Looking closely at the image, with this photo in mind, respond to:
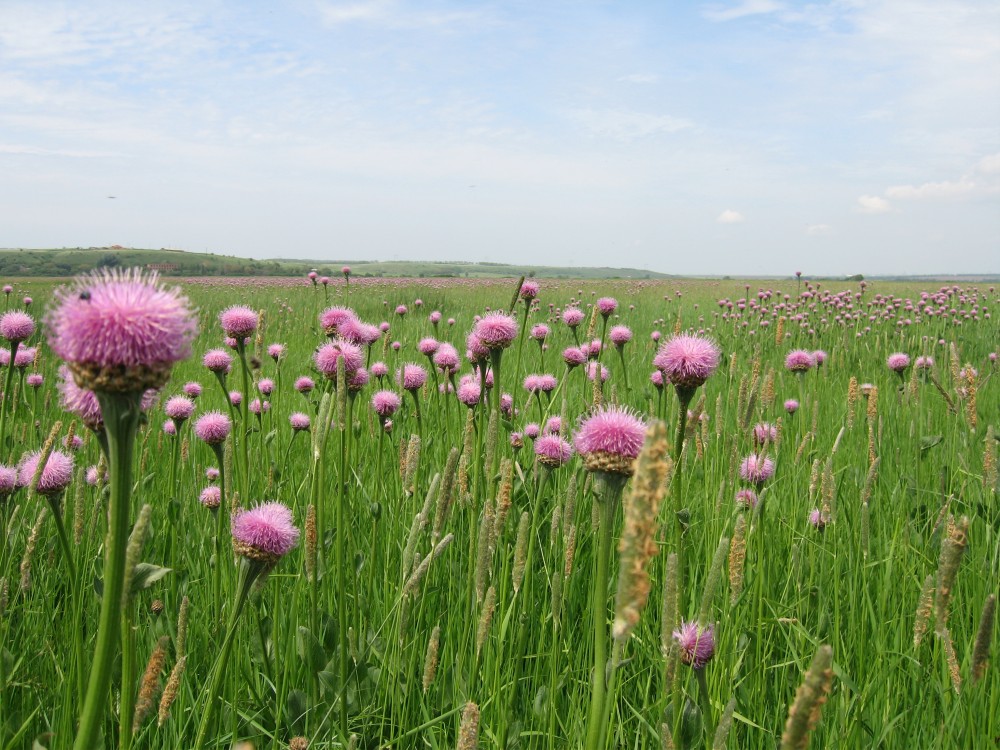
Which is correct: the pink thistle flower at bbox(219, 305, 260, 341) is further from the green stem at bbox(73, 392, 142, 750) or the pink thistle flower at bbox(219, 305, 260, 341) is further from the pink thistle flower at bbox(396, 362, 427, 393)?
the green stem at bbox(73, 392, 142, 750)

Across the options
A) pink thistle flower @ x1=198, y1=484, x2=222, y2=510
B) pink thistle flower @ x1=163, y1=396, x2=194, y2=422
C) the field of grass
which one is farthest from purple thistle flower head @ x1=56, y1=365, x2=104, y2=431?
pink thistle flower @ x1=163, y1=396, x2=194, y2=422

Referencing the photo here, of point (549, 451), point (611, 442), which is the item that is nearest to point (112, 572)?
point (611, 442)

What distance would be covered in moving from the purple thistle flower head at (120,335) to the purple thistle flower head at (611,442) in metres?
0.78

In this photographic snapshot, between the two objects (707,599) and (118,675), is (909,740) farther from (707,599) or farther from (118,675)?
(118,675)

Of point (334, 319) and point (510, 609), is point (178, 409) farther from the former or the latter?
point (510, 609)

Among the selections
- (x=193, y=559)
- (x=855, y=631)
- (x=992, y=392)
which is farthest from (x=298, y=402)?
(x=992, y=392)

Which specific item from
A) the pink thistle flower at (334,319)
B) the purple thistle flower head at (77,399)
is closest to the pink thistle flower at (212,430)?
the pink thistle flower at (334,319)

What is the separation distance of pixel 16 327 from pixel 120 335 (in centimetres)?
211

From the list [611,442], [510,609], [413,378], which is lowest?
[510,609]

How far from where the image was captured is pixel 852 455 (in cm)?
404

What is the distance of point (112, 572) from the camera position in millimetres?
731

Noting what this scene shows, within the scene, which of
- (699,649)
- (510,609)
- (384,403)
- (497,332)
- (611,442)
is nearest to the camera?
(611,442)

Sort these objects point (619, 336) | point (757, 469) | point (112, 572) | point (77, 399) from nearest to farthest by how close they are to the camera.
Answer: point (112, 572) → point (77, 399) → point (757, 469) → point (619, 336)

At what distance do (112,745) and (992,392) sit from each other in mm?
6548
